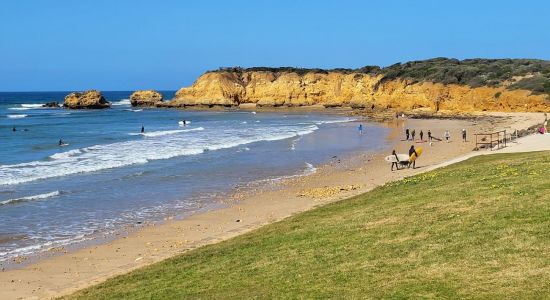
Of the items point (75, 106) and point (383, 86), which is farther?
point (75, 106)

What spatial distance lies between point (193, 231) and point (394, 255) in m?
9.73

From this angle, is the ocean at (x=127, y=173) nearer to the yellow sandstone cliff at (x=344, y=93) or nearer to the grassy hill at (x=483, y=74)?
the yellow sandstone cliff at (x=344, y=93)

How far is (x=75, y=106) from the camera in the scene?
137 meters

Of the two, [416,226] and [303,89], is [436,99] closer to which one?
[303,89]

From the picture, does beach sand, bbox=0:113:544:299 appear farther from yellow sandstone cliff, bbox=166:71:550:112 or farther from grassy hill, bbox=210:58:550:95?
grassy hill, bbox=210:58:550:95

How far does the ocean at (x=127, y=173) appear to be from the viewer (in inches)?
845

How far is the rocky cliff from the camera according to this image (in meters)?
78.1

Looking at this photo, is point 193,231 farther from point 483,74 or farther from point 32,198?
Result: point 483,74

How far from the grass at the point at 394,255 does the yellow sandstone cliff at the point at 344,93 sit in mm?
61430

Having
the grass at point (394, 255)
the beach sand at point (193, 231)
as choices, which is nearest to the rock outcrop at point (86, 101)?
the beach sand at point (193, 231)

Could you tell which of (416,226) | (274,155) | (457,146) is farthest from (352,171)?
(416,226)

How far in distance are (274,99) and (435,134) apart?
7528 cm

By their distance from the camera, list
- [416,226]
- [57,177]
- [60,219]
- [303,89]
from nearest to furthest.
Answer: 1. [416,226]
2. [60,219]
3. [57,177]
4. [303,89]

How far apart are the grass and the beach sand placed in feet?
5.38
